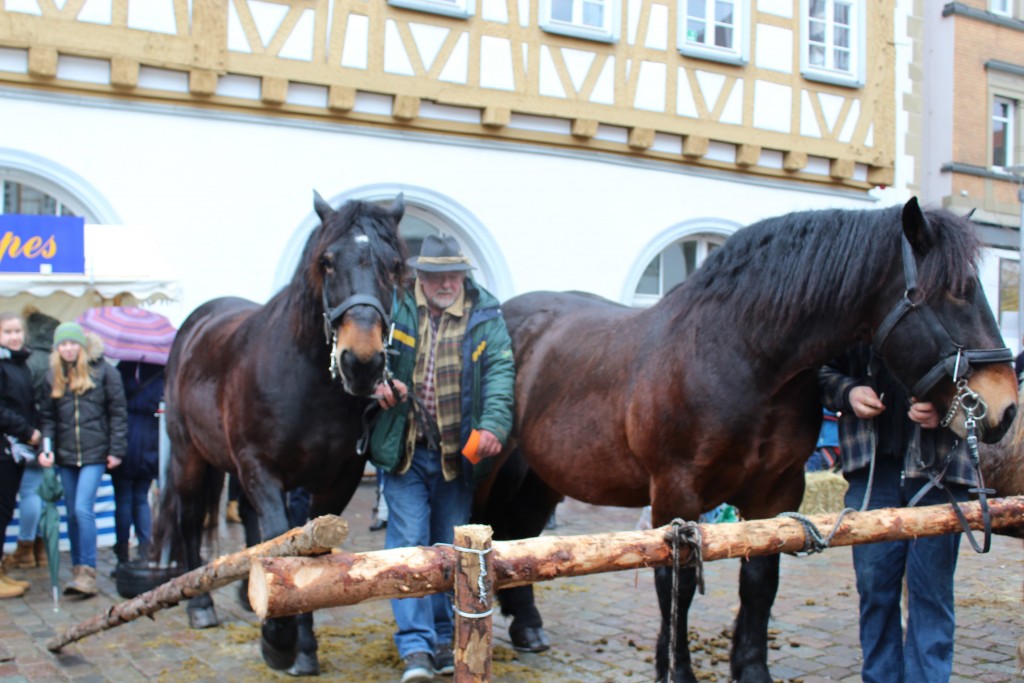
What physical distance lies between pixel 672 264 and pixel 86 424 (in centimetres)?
711

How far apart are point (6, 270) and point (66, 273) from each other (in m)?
0.37

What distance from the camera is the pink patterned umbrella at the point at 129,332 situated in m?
6.69

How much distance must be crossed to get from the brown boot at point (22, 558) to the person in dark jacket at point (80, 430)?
94 centimetres

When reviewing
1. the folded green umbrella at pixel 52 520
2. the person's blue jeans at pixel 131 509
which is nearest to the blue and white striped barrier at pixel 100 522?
the person's blue jeans at pixel 131 509

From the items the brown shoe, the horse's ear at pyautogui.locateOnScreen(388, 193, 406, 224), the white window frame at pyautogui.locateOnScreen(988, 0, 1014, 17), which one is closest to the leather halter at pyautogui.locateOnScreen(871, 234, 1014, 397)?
the horse's ear at pyautogui.locateOnScreen(388, 193, 406, 224)

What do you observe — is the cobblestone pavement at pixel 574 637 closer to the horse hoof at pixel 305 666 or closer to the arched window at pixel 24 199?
the horse hoof at pixel 305 666

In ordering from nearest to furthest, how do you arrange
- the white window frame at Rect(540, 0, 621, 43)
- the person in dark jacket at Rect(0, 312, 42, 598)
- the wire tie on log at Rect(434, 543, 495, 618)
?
the wire tie on log at Rect(434, 543, 495, 618)
the person in dark jacket at Rect(0, 312, 42, 598)
the white window frame at Rect(540, 0, 621, 43)

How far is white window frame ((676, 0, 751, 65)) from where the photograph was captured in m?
10.4

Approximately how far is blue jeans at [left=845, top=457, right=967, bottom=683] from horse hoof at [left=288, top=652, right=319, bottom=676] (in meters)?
2.33

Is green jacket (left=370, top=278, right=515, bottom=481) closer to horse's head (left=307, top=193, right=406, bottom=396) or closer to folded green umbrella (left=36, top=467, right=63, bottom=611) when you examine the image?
horse's head (left=307, top=193, right=406, bottom=396)

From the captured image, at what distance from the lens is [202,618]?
5.06m

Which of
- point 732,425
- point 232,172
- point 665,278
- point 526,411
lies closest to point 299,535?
point 732,425

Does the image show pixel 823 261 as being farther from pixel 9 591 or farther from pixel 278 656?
pixel 9 591

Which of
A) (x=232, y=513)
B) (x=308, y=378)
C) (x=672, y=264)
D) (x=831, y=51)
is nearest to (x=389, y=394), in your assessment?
(x=308, y=378)
